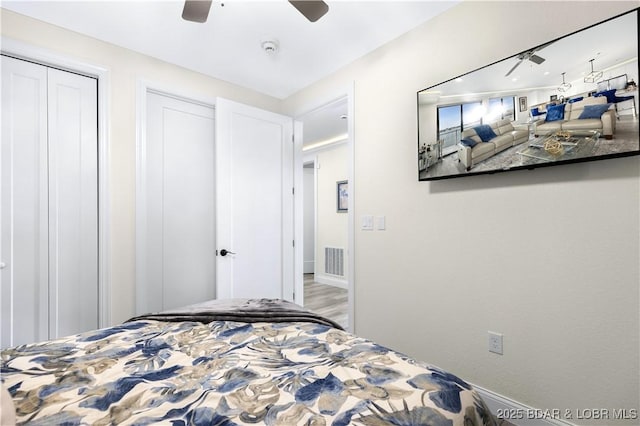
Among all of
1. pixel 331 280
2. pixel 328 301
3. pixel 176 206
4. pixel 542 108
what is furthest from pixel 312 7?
pixel 331 280

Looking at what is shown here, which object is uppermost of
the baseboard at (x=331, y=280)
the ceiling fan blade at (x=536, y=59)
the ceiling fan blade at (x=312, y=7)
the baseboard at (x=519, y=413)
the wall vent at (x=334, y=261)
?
the ceiling fan blade at (x=312, y=7)

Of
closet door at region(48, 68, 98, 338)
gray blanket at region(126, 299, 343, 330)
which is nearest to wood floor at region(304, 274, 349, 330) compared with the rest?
gray blanket at region(126, 299, 343, 330)

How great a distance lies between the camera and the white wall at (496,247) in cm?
145

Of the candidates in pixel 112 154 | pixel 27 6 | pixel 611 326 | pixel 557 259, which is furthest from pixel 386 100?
pixel 27 6

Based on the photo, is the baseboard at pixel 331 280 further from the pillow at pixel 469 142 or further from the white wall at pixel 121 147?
the pillow at pixel 469 142

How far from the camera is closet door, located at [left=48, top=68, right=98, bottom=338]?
2.18m

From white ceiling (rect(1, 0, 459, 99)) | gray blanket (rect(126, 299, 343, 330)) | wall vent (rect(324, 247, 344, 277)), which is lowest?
wall vent (rect(324, 247, 344, 277))

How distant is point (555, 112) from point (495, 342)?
1310 mm

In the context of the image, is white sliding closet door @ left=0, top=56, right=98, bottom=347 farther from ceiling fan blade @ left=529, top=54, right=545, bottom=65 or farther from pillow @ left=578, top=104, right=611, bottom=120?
pillow @ left=578, top=104, right=611, bottom=120

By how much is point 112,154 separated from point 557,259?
3.02 metres

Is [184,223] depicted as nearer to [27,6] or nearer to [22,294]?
[22,294]

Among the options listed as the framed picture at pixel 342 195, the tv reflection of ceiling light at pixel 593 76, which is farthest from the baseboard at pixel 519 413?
the framed picture at pixel 342 195

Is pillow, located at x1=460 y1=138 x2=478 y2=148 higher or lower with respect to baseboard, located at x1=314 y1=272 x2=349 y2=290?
higher

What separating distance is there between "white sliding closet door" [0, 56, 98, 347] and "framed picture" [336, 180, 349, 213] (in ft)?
12.6
